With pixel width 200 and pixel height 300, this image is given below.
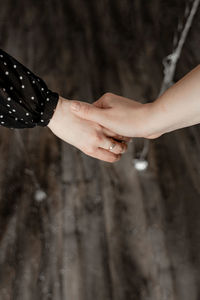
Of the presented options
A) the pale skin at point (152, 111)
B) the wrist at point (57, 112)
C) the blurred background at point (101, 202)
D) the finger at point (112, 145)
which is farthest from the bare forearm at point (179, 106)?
the blurred background at point (101, 202)

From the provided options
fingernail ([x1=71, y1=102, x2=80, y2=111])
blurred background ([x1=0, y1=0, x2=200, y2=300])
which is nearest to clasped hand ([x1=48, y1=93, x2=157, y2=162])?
fingernail ([x1=71, y1=102, x2=80, y2=111])

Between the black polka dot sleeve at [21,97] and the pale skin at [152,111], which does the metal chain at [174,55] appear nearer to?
the pale skin at [152,111]

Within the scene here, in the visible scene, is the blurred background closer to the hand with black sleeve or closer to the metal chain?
the metal chain

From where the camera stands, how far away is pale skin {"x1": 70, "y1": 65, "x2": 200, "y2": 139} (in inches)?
32.9

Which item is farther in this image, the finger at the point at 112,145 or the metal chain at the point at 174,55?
the metal chain at the point at 174,55

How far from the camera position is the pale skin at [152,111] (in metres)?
0.84

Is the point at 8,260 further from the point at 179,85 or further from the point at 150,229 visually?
the point at 179,85

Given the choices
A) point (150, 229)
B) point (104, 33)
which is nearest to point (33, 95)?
point (150, 229)

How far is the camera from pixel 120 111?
103 cm

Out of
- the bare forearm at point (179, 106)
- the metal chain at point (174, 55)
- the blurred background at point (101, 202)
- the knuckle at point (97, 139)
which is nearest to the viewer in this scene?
the bare forearm at point (179, 106)

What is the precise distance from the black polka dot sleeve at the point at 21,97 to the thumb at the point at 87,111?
58 mm

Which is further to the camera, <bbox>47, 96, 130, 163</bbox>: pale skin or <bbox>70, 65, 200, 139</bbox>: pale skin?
<bbox>47, 96, 130, 163</bbox>: pale skin

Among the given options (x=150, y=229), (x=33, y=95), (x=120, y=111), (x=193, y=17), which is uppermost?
(x=33, y=95)

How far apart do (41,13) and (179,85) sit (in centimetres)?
152
